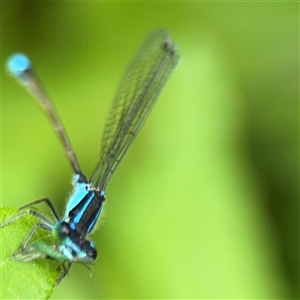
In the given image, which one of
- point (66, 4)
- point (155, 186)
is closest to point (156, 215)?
point (155, 186)

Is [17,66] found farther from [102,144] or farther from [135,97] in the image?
[135,97]

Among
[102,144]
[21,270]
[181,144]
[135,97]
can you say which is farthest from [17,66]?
[181,144]

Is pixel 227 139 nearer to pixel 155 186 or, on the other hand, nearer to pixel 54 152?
pixel 155 186

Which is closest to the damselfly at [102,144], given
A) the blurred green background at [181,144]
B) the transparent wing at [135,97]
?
the transparent wing at [135,97]

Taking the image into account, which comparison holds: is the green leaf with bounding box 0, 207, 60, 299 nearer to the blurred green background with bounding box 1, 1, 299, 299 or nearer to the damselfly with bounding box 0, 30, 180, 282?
the damselfly with bounding box 0, 30, 180, 282

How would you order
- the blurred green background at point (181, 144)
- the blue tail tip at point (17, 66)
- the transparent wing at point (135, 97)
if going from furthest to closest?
the blurred green background at point (181, 144), the transparent wing at point (135, 97), the blue tail tip at point (17, 66)

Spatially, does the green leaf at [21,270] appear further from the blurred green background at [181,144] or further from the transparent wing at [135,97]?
the blurred green background at [181,144]
